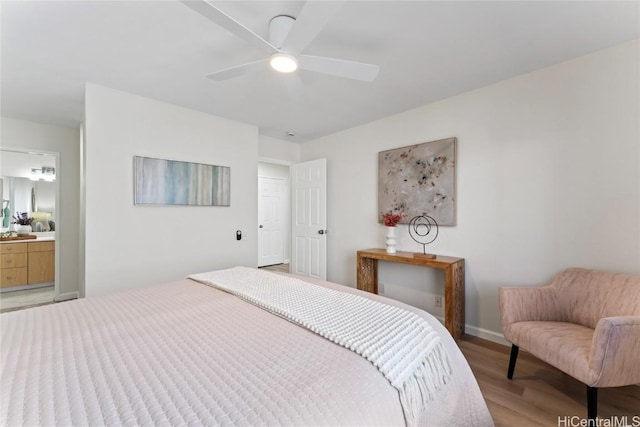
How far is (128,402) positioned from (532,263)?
8.95ft

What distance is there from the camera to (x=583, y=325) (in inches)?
71.2

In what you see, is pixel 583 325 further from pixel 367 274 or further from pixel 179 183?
pixel 179 183

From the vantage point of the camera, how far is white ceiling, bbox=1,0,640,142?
5.08 feet

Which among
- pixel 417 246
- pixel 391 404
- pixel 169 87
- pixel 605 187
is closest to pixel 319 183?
pixel 417 246

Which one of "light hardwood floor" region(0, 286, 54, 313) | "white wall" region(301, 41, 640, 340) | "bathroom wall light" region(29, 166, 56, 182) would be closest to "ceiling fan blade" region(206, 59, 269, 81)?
"white wall" region(301, 41, 640, 340)

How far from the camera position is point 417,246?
2.99 metres

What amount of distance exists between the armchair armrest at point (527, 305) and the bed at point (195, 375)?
34.5 inches

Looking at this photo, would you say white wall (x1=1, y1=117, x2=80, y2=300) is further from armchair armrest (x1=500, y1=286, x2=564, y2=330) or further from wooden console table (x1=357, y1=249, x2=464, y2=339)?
armchair armrest (x1=500, y1=286, x2=564, y2=330)

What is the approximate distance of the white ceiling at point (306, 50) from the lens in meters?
1.55

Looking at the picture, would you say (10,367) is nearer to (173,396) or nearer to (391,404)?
(173,396)

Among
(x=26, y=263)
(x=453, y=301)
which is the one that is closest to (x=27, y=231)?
(x=26, y=263)

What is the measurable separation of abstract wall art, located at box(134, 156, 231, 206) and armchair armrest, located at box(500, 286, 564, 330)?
2.93 metres

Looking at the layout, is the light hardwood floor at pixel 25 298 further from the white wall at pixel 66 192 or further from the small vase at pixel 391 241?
the small vase at pixel 391 241

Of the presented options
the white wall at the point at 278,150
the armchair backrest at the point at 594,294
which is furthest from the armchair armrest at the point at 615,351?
the white wall at the point at 278,150
